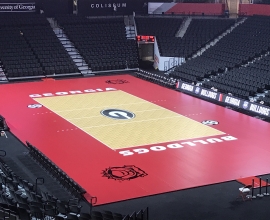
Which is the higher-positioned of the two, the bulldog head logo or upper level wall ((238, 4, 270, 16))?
upper level wall ((238, 4, 270, 16))

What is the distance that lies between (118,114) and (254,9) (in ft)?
76.0

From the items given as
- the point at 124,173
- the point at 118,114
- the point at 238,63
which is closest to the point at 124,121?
the point at 118,114

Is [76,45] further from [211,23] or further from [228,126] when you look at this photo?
[228,126]

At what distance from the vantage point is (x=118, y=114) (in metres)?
30.2

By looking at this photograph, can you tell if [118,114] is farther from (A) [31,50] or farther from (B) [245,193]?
(A) [31,50]

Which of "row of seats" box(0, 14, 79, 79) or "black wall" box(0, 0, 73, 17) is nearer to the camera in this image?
"row of seats" box(0, 14, 79, 79)

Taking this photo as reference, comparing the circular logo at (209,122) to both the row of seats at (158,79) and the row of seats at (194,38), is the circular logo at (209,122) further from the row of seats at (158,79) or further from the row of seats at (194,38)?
the row of seats at (194,38)

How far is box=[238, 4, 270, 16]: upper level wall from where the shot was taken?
155 ft

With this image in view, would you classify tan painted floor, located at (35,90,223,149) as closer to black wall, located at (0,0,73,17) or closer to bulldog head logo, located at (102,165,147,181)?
bulldog head logo, located at (102,165,147,181)

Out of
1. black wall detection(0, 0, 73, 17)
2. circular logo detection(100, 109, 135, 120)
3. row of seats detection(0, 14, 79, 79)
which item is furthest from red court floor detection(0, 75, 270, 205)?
black wall detection(0, 0, 73, 17)

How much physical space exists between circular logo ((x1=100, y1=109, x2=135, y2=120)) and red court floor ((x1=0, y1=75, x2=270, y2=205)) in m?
0.23

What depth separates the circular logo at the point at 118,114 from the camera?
96.8 feet

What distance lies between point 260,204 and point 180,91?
753 inches

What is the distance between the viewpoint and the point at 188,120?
28828 millimetres
